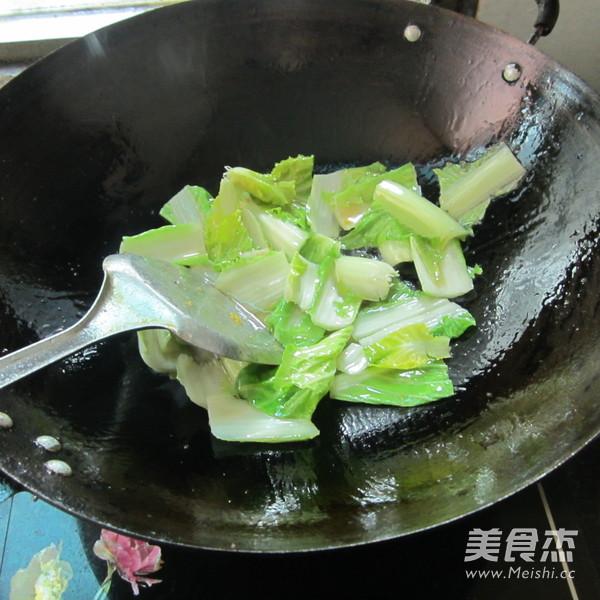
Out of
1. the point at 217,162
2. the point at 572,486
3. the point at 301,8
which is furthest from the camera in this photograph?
the point at 217,162

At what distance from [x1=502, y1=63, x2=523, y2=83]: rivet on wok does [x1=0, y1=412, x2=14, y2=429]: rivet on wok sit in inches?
49.9

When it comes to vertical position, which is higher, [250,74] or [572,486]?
[250,74]

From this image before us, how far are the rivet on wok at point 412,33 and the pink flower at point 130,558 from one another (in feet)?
4.19

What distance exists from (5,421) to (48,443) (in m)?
0.08

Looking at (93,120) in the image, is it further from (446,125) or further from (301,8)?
(446,125)

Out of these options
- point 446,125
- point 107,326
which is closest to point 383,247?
point 446,125

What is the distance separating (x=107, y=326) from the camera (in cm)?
96

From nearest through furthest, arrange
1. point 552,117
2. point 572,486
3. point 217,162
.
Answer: point 572,486, point 552,117, point 217,162

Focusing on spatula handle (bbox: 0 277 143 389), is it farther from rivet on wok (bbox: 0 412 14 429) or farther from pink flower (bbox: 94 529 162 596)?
pink flower (bbox: 94 529 162 596)

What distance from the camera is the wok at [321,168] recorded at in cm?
91

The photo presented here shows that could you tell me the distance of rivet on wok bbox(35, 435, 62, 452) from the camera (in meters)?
0.91

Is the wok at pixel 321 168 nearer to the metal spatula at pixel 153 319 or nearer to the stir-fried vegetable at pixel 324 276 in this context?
the stir-fried vegetable at pixel 324 276

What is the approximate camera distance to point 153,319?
0.99m

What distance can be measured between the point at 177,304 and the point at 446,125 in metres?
0.86
